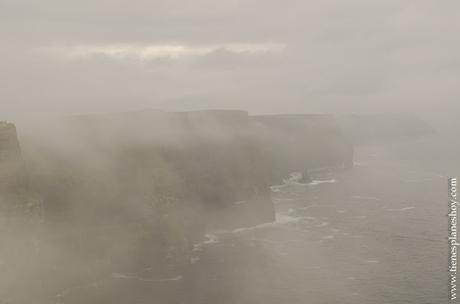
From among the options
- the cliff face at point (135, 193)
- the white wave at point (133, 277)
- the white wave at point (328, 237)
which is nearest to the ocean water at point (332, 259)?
the white wave at point (328, 237)

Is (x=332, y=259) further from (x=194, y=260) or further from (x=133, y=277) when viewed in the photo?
(x=133, y=277)

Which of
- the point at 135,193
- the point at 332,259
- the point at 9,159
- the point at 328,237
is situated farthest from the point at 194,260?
the point at 9,159

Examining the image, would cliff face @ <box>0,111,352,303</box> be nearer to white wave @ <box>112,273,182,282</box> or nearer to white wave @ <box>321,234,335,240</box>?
white wave @ <box>112,273,182,282</box>

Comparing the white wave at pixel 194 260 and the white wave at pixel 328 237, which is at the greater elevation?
the white wave at pixel 194 260

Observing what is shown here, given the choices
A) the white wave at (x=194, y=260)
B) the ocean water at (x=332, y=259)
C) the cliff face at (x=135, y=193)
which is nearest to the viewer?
the ocean water at (x=332, y=259)

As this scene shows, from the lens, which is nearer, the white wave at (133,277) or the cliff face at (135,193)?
the cliff face at (135,193)

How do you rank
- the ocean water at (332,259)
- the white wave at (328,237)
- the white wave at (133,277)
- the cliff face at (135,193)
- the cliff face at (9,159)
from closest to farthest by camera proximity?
the cliff face at (9,159) → the ocean water at (332,259) → the cliff face at (135,193) → the white wave at (133,277) → the white wave at (328,237)

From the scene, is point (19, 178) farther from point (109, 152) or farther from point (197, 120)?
point (197, 120)

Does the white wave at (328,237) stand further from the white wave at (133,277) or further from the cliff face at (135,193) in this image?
the white wave at (133,277)
